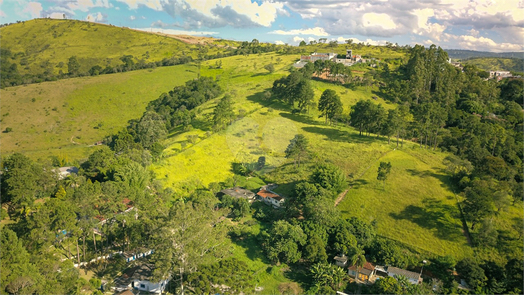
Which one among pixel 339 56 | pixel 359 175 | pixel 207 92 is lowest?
pixel 359 175

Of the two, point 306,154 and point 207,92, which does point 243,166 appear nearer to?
point 306,154

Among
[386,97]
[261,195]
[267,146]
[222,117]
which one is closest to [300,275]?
[261,195]

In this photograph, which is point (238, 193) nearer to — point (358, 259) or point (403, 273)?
point (358, 259)

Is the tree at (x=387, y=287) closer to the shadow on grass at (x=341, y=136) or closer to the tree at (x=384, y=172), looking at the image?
the tree at (x=384, y=172)

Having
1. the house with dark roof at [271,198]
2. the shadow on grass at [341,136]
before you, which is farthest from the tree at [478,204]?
the shadow on grass at [341,136]

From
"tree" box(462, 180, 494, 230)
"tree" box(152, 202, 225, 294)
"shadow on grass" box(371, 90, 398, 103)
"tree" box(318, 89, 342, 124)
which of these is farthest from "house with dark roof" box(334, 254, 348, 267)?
"shadow on grass" box(371, 90, 398, 103)

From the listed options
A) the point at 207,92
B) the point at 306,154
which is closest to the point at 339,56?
the point at 207,92
